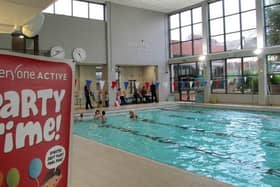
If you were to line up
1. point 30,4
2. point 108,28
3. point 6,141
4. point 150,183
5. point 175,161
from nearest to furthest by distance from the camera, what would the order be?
1. point 6,141
2. point 30,4
3. point 150,183
4. point 175,161
5. point 108,28

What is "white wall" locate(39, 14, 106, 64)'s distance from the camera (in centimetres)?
1162

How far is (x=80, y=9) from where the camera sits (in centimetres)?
1295

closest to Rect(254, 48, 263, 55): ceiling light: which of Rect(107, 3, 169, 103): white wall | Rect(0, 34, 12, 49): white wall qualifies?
Rect(107, 3, 169, 103): white wall

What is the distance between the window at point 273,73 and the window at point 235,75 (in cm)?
60

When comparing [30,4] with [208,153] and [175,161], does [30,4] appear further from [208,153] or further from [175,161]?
[208,153]

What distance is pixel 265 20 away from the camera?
12055 mm

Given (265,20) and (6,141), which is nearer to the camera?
(6,141)

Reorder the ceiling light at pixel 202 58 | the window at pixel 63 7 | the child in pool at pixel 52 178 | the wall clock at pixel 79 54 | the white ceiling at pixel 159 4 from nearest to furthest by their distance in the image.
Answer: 1. the child in pool at pixel 52 178
2. the window at pixel 63 7
3. the wall clock at pixel 79 54
4. the white ceiling at pixel 159 4
5. the ceiling light at pixel 202 58

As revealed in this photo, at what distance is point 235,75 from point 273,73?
6.08 ft

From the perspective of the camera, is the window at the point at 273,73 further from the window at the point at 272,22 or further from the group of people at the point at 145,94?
the group of people at the point at 145,94

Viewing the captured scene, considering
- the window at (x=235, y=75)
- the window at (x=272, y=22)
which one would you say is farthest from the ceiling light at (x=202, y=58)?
the window at (x=272, y=22)

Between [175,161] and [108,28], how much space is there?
1042cm

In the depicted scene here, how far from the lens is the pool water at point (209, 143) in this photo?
4.02 metres

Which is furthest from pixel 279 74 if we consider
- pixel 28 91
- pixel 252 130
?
pixel 28 91
